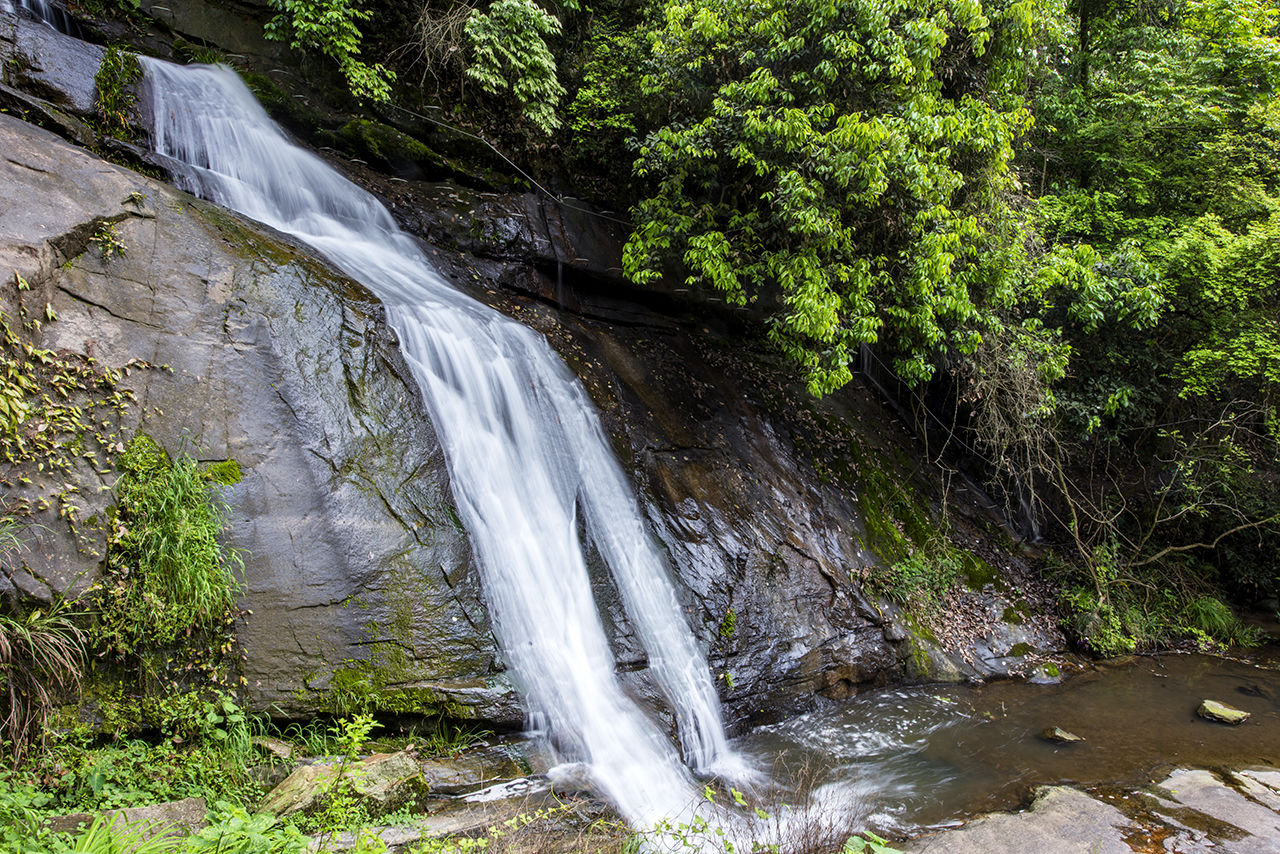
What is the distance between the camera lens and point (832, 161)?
7.23 m

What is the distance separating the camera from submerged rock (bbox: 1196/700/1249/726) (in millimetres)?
7605

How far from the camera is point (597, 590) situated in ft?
21.7

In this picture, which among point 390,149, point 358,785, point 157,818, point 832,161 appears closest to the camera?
point 157,818

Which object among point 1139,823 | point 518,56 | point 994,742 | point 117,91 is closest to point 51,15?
point 117,91

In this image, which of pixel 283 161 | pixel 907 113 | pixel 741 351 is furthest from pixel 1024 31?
pixel 283 161

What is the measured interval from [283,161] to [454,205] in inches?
89.2

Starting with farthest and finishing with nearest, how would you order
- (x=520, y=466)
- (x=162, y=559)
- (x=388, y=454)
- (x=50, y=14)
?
(x=50, y=14)
(x=520, y=466)
(x=388, y=454)
(x=162, y=559)

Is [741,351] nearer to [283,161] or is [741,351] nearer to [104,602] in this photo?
[283,161]

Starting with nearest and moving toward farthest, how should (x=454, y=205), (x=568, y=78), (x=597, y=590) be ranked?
(x=597, y=590) → (x=454, y=205) → (x=568, y=78)

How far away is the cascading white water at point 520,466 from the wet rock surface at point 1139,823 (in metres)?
2.28

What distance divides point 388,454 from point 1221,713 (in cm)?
957

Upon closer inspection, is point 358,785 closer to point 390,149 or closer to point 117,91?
point 117,91

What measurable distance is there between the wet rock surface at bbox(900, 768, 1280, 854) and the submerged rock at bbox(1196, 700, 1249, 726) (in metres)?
1.71

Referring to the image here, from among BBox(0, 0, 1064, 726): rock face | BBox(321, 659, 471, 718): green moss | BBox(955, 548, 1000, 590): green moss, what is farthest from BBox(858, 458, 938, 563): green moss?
BBox(321, 659, 471, 718): green moss
